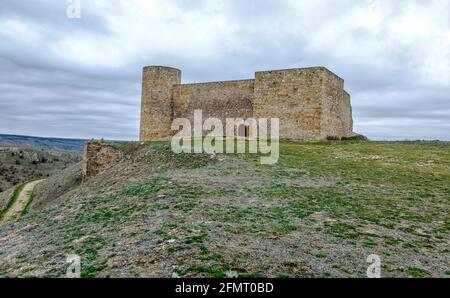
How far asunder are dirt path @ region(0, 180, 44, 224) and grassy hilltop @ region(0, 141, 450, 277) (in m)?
8.82

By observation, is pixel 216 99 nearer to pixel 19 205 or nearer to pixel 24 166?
pixel 19 205

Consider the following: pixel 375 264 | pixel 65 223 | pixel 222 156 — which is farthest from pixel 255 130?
pixel 375 264

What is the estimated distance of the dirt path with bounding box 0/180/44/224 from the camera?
827 inches

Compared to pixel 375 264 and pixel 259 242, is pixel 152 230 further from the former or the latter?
pixel 375 264

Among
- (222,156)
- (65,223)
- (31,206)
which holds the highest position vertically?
(222,156)

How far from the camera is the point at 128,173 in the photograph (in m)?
16.4

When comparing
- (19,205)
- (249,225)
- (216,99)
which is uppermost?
(216,99)

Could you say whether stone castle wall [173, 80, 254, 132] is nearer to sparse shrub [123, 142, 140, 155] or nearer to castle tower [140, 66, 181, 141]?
castle tower [140, 66, 181, 141]

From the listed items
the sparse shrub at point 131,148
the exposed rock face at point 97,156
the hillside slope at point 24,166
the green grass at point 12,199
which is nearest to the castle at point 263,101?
the sparse shrub at point 131,148

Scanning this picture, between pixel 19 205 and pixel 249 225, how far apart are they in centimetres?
2164

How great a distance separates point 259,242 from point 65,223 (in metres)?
5.34

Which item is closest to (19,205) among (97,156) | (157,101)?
(97,156)

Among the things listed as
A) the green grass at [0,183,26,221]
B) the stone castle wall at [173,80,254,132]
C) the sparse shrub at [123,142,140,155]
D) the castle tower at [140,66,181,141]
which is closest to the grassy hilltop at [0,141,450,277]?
the sparse shrub at [123,142,140,155]

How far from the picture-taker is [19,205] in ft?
80.8
